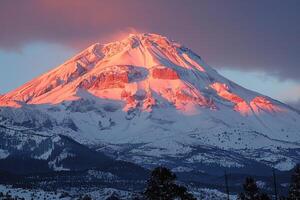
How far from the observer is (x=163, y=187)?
278ft

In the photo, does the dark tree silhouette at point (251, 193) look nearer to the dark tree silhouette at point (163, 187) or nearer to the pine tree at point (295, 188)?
the pine tree at point (295, 188)

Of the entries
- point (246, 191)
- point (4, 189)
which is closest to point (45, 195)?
point (4, 189)

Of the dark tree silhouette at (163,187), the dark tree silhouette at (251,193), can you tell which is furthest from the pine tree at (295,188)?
the dark tree silhouette at (163,187)

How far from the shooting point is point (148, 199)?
84250 mm

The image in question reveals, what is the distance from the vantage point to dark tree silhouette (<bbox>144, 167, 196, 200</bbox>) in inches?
3300

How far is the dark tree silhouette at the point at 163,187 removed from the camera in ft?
275

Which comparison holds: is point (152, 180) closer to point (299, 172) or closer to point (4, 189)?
point (299, 172)

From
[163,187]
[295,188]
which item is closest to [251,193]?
[295,188]

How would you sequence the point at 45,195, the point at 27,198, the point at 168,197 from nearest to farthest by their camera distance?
the point at 168,197 → the point at 27,198 → the point at 45,195

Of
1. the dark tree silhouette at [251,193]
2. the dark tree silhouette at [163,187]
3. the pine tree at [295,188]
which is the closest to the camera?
the dark tree silhouette at [163,187]

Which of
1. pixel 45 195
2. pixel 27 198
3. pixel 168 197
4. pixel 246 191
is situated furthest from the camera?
pixel 45 195

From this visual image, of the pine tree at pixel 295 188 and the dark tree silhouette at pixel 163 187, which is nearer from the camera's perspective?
the dark tree silhouette at pixel 163 187

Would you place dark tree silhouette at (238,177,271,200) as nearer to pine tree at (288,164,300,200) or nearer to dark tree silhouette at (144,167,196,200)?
pine tree at (288,164,300,200)

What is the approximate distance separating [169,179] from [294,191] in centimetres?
2075
